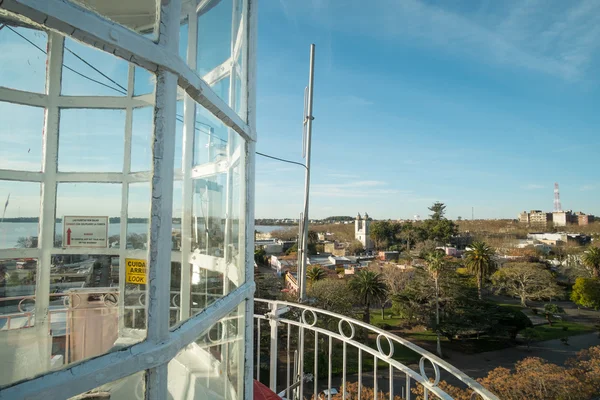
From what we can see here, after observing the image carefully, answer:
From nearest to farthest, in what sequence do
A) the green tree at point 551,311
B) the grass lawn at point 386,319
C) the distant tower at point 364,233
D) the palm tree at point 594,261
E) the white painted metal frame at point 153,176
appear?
1. the white painted metal frame at point 153,176
2. the grass lawn at point 386,319
3. the green tree at point 551,311
4. the palm tree at point 594,261
5. the distant tower at point 364,233

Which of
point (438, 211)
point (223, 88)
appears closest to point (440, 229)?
point (438, 211)

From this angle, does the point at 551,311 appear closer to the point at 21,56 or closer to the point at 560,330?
the point at 560,330

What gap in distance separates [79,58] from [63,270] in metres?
0.75

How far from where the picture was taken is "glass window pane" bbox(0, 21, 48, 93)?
98 centimetres

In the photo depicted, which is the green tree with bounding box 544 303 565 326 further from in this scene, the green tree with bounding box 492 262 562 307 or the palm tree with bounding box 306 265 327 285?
the palm tree with bounding box 306 265 327 285

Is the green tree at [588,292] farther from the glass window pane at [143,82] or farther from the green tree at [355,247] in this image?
the glass window pane at [143,82]

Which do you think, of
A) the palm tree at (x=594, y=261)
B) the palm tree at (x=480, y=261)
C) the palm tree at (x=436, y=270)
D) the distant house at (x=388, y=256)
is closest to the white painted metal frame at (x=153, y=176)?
the palm tree at (x=436, y=270)

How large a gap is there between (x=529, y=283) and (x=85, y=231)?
3006 cm

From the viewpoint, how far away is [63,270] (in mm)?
1279

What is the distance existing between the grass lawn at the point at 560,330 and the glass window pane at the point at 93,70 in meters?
23.9

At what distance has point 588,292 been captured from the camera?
74.3ft

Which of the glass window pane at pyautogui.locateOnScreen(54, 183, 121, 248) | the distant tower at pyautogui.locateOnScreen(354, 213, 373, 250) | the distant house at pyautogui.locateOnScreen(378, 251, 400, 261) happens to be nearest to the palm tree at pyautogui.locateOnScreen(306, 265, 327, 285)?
the distant house at pyautogui.locateOnScreen(378, 251, 400, 261)

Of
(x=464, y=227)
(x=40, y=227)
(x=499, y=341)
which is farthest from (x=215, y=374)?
(x=464, y=227)

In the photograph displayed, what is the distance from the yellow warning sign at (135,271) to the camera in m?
0.98
